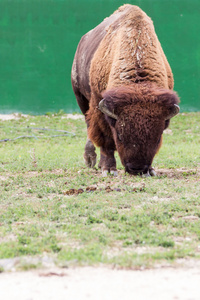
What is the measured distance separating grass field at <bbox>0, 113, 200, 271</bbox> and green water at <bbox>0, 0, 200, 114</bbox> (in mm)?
7141

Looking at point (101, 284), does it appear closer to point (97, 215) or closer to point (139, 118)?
point (97, 215)

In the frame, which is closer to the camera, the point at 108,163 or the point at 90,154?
the point at 108,163

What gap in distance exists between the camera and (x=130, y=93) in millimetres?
6309

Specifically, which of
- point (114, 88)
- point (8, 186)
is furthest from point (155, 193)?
point (8, 186)

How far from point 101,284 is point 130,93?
12.1ft

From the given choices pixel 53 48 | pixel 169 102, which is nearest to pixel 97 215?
pixel 169 102

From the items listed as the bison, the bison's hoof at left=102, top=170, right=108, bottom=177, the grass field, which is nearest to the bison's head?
the bison

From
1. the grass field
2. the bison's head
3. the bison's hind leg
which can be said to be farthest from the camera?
the bison's hind leg

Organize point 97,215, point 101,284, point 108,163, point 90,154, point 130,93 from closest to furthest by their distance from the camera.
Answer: point 101,284 < point 97,215 < point 130,93 < point 108,163 < point 90,154

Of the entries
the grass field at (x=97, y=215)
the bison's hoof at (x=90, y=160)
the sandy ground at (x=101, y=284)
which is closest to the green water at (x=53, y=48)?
the grass field at (x=97, y=215)

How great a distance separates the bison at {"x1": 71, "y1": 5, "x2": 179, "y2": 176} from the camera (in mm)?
6277

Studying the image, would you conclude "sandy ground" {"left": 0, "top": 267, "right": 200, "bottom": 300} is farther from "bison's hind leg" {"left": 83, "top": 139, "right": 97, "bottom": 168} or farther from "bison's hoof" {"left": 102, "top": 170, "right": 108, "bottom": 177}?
"bison's hind leg" {"left": 83, "top": 139, "right": 97, "bottom": 168}

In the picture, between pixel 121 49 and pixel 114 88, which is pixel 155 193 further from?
pixel 121 49

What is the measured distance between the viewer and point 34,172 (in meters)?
8.15
